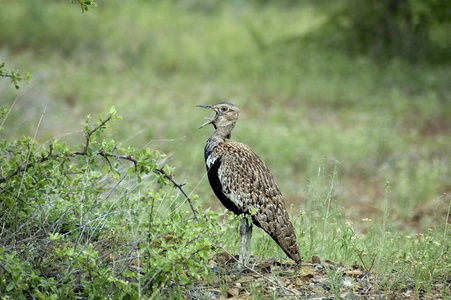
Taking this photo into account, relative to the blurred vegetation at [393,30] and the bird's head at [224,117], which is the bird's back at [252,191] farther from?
the blurred vegetation at [393,30]

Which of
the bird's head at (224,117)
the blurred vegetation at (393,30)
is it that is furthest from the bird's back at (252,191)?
the blurred vegetation at (393,30)

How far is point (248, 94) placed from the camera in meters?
14.6

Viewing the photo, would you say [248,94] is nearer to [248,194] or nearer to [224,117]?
[224,117]

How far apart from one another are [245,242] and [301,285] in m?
0.64

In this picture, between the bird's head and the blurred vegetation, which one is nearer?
the bird's head

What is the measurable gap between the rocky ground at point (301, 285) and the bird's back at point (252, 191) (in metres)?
0.17

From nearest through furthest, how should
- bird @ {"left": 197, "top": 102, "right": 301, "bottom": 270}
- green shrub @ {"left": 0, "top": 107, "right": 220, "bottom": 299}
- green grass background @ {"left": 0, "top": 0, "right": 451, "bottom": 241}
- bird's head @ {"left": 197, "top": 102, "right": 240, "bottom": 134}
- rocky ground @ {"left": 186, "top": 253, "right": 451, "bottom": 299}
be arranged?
green shrub @ {"left": 0, "top": 107, "right": 220, "bottom": 299} → rocky ground @ {"left": 186, "top": 253, "right": 451, "bottom": 299} → bird @ {"left": 197, "top": 102, "right": 301, "bottom": 270} → bird's head @ {"left": 197, "top": 102, "right": 240, "bottom": 134} → green grass background @ {"left": 0, "top": 0, "right": 451, "bottom": 241}

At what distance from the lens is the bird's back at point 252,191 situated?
5.24 m

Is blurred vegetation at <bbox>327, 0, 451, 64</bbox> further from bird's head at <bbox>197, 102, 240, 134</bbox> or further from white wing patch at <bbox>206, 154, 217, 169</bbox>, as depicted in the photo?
white wing patch at <bbox>206, 154, 217, 169</bbox>

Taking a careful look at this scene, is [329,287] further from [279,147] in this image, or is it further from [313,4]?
[313,4]

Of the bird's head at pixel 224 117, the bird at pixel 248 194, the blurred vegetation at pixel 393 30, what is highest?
the blurred vegetation at pixel 393 30

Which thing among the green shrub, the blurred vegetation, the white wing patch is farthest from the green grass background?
the green shrub

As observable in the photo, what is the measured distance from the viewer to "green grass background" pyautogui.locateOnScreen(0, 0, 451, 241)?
424 inches

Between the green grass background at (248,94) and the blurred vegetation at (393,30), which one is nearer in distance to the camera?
the green grass background at (248,94)
